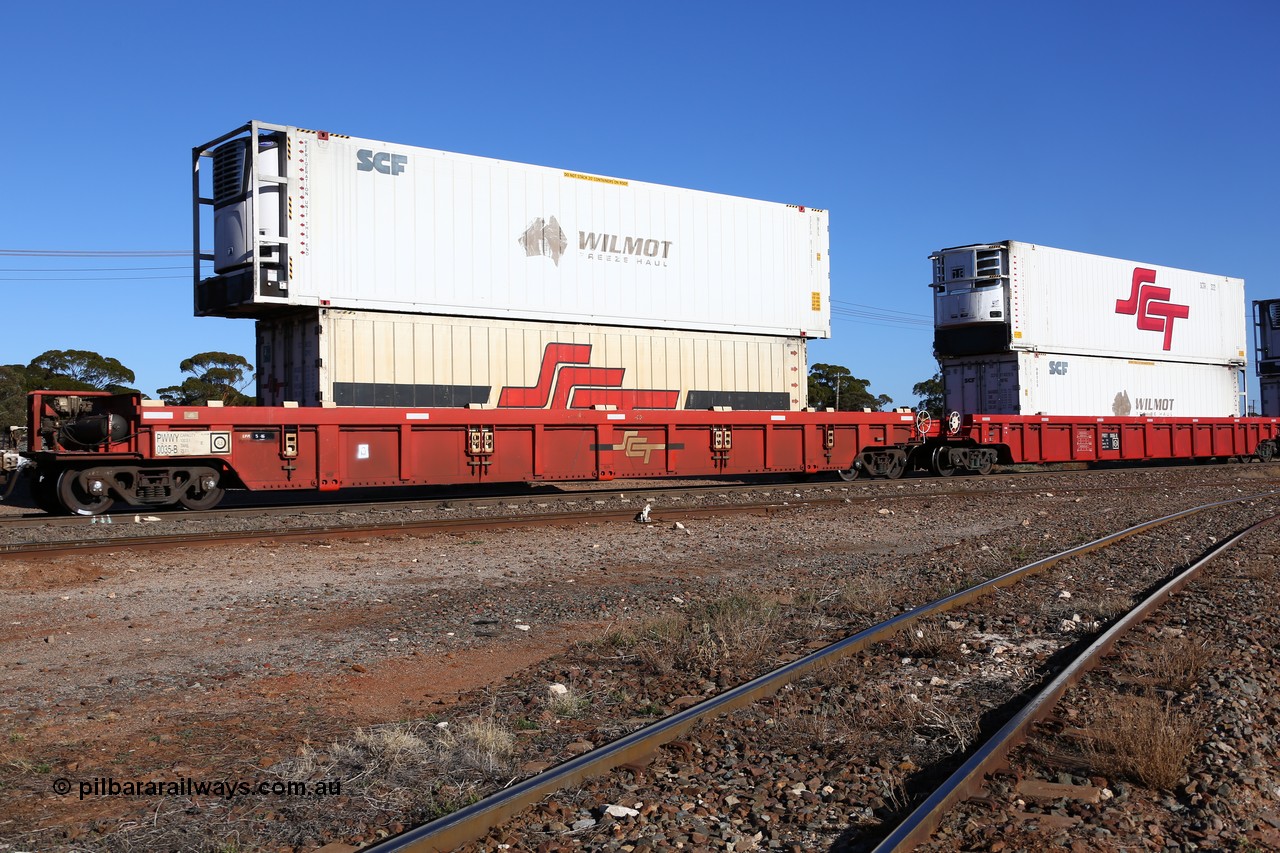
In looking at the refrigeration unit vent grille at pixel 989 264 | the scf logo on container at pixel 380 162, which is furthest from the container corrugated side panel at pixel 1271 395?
the scf logo on container at pixel 380 162

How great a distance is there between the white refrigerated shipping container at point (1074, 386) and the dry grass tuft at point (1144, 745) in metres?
19.9

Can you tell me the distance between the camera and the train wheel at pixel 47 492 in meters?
13.5

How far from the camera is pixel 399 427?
15.0 meters

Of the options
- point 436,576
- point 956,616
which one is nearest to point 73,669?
point 436,576

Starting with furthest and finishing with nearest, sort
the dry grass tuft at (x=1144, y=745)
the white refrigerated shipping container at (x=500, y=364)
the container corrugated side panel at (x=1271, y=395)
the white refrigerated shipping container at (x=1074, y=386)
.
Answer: the container corrugated side panel at (x=1271, y=395) < the white refrigerated shipping container at (x=1074, y=386) < the white refrigerated shipping container at (x=500, y=364) < the dry grass tuft at (x=1144, y=745)

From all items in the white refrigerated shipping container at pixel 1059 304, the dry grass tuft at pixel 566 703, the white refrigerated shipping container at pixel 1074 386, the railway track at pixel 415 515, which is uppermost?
the white refrigerated shipping container at pixel 1059 304

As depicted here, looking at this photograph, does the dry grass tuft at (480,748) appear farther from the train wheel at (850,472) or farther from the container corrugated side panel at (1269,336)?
the container corrugated side panel at (1269,336)

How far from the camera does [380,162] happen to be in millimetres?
15180

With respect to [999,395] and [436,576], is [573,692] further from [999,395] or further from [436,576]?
[999,395]

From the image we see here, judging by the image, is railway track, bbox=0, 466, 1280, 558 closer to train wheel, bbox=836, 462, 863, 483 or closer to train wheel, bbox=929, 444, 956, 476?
train wheel, bbox=836, 462, 863, 483

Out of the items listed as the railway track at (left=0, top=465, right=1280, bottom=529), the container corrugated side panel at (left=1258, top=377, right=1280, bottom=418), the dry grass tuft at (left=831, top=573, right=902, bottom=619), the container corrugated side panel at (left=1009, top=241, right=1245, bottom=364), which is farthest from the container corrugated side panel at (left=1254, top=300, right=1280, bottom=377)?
the dry grass tuft at (left=831, top=573, right=902, bottom=619)

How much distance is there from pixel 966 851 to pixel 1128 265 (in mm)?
26148

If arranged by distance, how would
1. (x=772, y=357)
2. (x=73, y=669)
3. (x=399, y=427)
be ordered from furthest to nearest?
(x=772, y=357)
(x=399, y=427)
(x=73, y=669)

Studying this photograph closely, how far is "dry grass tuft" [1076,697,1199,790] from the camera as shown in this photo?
3.97 meters
